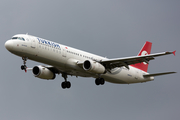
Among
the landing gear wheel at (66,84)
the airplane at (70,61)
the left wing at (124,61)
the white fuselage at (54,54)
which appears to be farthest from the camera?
the landing gear wheel at (66,84)

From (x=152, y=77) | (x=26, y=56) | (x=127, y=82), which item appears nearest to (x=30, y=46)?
(x=26, y=56)

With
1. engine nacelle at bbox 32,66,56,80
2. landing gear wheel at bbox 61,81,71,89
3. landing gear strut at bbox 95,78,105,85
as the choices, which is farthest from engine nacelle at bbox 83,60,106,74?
landing gear wheel at bbox 61,81,71,89

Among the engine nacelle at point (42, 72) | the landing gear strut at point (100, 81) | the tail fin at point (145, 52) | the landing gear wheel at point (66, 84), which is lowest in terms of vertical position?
the landing gear strut at point (100, 81)

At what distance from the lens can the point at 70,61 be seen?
Result: 41.4m

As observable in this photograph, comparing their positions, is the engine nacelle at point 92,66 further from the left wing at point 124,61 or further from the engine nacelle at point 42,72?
the engine nacelle at point 42,72

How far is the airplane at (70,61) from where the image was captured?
127 feet

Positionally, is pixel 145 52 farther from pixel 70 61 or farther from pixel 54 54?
pixel 54 54

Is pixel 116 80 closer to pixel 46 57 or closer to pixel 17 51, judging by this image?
pixel 46 57

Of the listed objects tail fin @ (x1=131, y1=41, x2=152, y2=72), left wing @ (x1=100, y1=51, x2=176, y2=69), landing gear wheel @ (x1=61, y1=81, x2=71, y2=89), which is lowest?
landing gear wheel @ (x1=61, y1=81, x2=71, y2=89)

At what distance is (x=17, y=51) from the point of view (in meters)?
38.0

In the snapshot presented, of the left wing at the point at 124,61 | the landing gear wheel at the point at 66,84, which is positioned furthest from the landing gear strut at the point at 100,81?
the landing gear wheel at the point at 66,84

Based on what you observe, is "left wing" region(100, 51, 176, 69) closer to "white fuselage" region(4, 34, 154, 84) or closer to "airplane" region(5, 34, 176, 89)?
"airplane" region(5, 34, 176, 89)

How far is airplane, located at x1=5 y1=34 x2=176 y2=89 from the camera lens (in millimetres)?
38625

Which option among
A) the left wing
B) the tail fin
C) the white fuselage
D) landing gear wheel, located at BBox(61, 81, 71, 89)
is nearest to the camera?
the white fuselage
